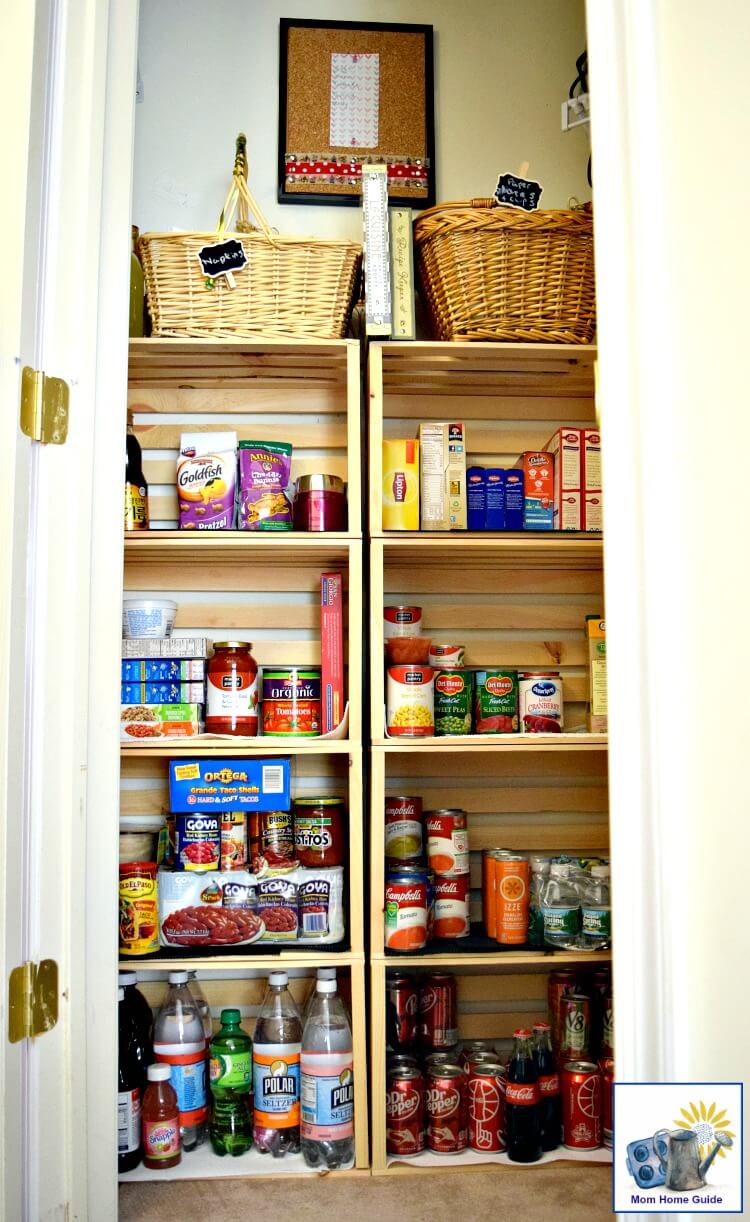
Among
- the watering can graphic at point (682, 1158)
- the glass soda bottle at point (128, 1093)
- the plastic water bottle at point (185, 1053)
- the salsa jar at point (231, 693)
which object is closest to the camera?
the watering can graphic at point (682, 1158)

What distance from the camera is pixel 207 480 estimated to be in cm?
225

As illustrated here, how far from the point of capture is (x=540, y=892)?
2264 millimetres

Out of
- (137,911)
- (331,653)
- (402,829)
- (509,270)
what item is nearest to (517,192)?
(509,270)

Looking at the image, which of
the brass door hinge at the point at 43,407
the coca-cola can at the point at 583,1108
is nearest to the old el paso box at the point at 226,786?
the coca-cola can at the point at 583,1108

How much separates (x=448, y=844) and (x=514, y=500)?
0.75 metres

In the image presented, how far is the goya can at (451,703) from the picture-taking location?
2.28 meters

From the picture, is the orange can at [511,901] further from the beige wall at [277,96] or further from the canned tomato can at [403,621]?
the beige wall at [277,96]

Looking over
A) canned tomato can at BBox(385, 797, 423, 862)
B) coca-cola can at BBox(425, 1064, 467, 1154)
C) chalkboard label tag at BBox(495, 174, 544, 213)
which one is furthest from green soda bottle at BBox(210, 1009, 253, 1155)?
chalkboard label tag at BBox(495, 174, 544, 213)

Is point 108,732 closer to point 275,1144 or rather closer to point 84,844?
point 84,844

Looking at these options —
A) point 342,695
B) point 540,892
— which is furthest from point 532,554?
point 540,892

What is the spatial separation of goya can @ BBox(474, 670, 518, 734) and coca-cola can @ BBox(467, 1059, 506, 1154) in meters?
0.67

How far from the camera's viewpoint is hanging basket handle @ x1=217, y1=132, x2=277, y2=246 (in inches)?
86.9

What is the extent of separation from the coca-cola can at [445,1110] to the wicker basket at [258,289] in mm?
1509

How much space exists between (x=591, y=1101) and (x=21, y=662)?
1484 millimetres
